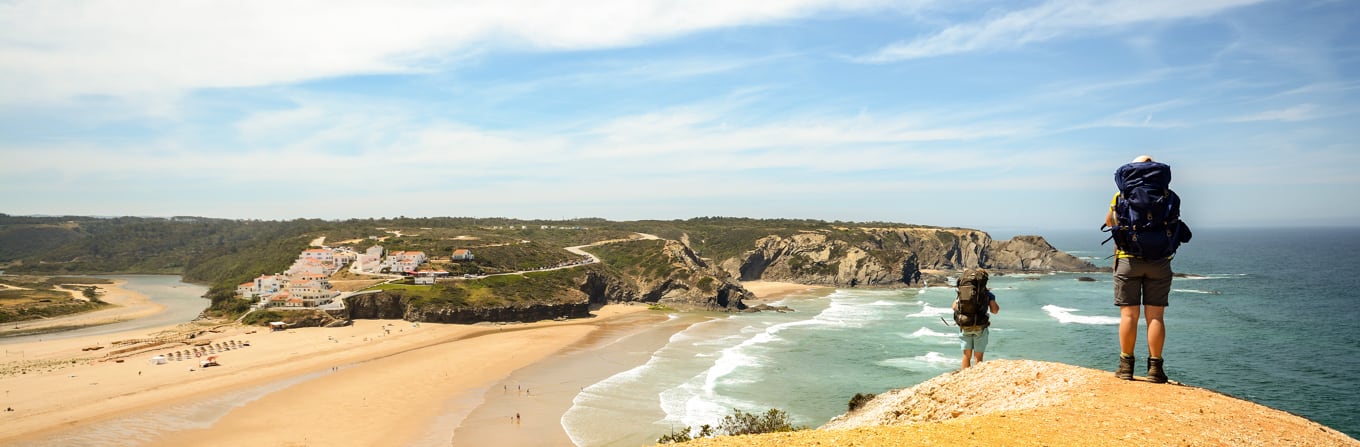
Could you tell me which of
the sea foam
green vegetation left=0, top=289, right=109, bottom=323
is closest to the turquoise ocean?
the sea foam

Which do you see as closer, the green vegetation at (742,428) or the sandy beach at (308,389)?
the green vegetation at (742,428)

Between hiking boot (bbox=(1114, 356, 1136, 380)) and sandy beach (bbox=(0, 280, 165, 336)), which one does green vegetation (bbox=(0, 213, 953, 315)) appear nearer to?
sandy beach (bbox=(0, 280, 165, 336))

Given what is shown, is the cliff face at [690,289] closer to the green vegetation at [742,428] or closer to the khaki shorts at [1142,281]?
the green vegetation at [742,428]

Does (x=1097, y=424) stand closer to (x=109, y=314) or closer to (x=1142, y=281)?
(x=1142, y=281)

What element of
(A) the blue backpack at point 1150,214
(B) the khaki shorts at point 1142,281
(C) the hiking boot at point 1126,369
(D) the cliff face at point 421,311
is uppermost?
(A) the blue backpack at point 1150,214

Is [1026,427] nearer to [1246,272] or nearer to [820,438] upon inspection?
[820,438]

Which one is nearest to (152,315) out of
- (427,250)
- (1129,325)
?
(427,250)

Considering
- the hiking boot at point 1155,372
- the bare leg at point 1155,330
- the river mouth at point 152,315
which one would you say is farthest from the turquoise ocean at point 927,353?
the river mouth at point 152,315

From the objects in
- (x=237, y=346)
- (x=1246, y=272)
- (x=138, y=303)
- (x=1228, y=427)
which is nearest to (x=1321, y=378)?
(x=1228, y=427)
